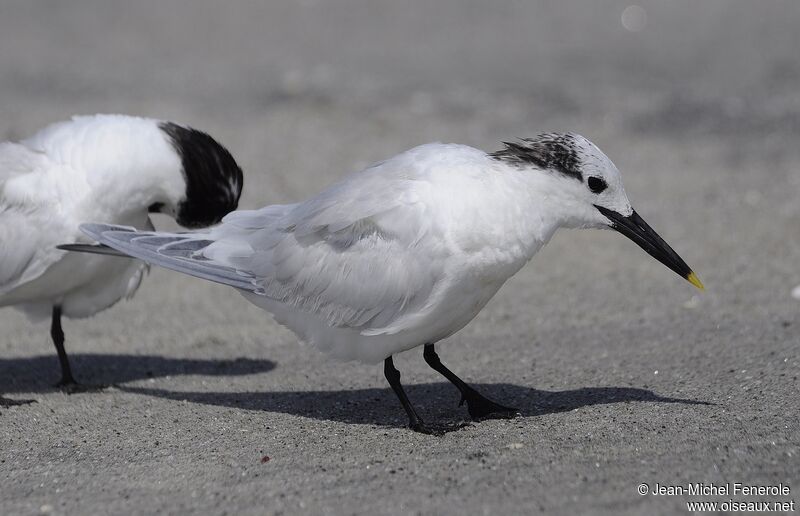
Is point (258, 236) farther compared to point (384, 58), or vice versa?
point (384, 58)

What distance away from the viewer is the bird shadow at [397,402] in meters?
4.43

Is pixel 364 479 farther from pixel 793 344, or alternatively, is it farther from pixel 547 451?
pixel 793 344

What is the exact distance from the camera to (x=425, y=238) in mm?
3965

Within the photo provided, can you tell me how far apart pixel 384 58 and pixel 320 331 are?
7.20m

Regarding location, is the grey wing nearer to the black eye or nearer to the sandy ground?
the sandy ground

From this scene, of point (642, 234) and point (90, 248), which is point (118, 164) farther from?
point (642, 234)

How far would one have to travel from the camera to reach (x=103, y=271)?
5188 millimetres

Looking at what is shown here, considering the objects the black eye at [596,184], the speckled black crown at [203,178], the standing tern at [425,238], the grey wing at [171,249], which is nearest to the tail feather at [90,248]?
the grey wing at [171,249]

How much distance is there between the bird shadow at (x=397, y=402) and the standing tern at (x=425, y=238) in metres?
0.18

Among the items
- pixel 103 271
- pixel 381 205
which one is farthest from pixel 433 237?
pixel 103 271

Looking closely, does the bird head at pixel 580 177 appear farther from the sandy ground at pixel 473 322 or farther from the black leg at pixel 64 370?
the black leg at pixel 64 370

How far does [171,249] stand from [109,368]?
Answer: 1.32 metres

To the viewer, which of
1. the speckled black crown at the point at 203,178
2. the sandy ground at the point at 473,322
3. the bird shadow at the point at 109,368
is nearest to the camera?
the sandy ground at the point at 473,322

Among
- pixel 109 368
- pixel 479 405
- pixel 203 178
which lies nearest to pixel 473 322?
pixel 479 405
